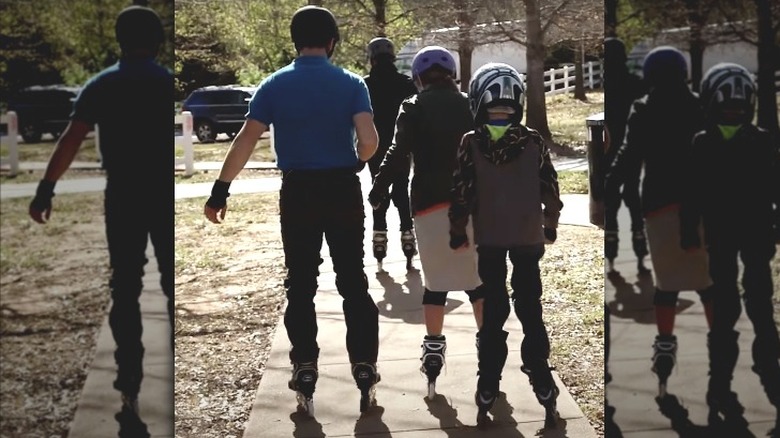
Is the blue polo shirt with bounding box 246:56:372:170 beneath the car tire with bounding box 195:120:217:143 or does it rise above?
beneath

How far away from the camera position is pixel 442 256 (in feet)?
12.0

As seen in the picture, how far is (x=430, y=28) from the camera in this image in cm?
542

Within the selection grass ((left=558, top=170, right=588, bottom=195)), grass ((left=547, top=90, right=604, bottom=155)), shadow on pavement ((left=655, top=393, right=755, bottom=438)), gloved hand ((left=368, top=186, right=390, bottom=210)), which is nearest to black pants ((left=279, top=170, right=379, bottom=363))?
gloved hand ((left=368, top=186, right=390, bottom=210))

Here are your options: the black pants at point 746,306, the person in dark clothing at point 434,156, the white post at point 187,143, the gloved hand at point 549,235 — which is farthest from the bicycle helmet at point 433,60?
the white post at point 187,143

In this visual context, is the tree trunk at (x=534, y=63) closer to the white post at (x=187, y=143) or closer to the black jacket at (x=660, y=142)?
the white post at (x=187, y=143)

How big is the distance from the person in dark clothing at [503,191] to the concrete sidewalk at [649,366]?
98 cm

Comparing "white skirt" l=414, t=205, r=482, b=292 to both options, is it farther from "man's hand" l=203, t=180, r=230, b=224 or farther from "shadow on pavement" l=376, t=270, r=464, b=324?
"shadow on pavement" l=376, t=270, r=464, b=324

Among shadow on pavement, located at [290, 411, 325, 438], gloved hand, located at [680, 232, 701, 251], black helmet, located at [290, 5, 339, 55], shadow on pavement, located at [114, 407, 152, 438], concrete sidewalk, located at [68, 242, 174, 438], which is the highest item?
black helmet, located at [290, 5, 339, 55]

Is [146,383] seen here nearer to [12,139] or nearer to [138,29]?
[12,139]

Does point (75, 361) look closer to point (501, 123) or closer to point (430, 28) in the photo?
point (501, 123)

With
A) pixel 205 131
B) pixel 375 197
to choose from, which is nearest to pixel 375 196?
pixel 375 197

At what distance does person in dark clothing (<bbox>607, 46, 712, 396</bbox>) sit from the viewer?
7.26ft

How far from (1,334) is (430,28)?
3610mm

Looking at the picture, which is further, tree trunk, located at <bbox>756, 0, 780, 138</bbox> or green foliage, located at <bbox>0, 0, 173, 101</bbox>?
green foliage, located at <bbox>0, 0, 173, 101</bbox>
